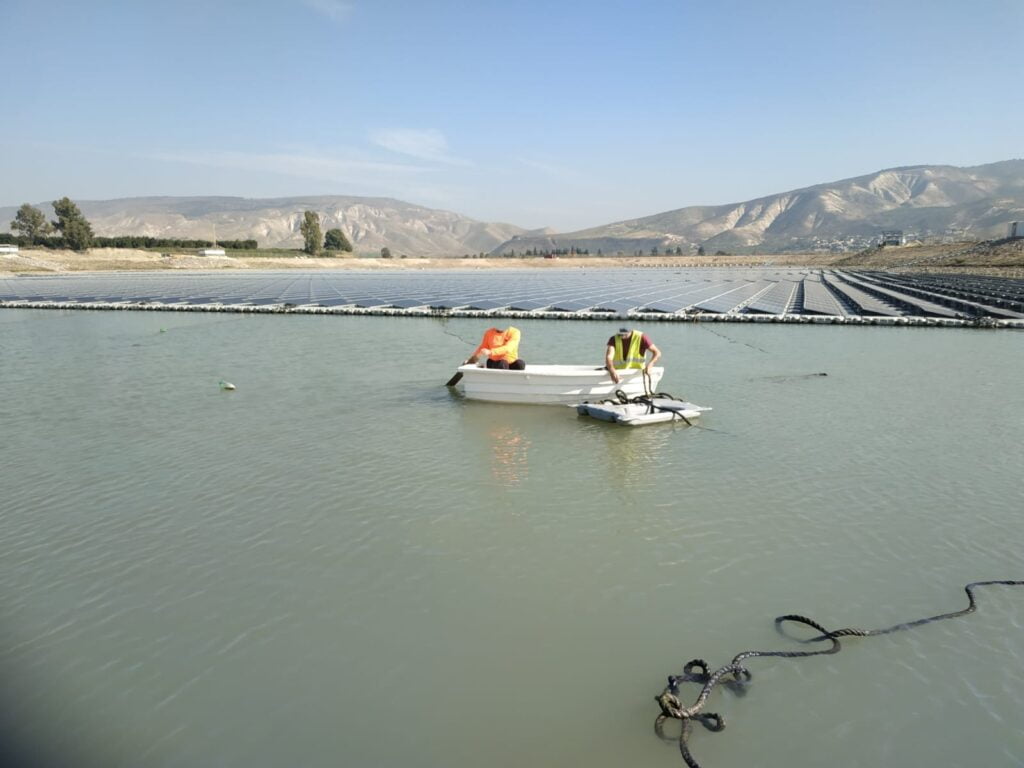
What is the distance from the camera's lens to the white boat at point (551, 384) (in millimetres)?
15891


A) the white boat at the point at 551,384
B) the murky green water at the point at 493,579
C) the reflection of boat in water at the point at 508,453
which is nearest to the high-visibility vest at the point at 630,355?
the white boat at the point at 551,384

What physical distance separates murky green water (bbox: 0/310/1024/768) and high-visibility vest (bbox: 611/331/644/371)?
7.06 feet

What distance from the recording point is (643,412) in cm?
1459

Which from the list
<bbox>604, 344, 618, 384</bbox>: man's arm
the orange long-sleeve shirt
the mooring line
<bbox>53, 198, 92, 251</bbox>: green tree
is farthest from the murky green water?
<bbox>53, 198, 92, 251</bbox>: green tree

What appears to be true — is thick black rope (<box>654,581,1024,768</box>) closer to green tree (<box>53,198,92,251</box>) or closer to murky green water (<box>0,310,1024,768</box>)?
murky green water (<box>0,310,1024,768</box>)

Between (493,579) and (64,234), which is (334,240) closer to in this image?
(64,234)

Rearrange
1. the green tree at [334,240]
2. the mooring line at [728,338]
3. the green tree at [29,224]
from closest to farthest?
the mooring line at [728,338], the green tree at [29,224], the green tree at [334,240]

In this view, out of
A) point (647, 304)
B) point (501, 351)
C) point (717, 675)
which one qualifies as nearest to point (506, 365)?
point (501, 351)

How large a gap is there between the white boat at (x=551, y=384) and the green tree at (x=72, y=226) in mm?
117100

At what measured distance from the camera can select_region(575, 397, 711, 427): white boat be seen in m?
14.4

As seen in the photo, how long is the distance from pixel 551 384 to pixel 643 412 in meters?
2.54

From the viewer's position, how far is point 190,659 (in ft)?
20.8

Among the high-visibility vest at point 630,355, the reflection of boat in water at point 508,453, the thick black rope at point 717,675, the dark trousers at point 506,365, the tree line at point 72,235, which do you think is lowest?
the thick black rope at point 717,675

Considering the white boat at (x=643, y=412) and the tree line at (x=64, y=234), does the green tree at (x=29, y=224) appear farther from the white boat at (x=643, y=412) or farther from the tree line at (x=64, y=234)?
the white boat at (x=643, y=412)
